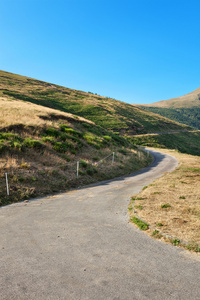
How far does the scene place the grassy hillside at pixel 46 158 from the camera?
13.7m

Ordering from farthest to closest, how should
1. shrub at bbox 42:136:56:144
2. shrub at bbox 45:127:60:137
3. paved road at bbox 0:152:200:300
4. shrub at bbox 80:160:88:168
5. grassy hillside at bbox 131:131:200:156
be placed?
grassy hillside at bbox 131:131:200:156 → shrub at bbox 45:127:60:137 → shrub at bbox 42:136:56:144 → shrub at bbox 80:160:88:168 → paved road at bbox 0:152:200:300

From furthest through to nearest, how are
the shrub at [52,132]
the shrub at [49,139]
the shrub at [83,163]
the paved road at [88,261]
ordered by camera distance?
the shrub at [52,132] → the shrub at [49,139] → the shrub at [83,163] → the paved road at [88,261]

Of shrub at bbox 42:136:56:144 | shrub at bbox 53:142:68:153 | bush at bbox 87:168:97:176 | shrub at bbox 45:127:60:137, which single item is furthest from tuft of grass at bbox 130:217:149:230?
shrub at bbox 45:127:60:137

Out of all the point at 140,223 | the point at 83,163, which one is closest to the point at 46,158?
the point at 83,163

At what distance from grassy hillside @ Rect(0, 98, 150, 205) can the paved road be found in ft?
15.1

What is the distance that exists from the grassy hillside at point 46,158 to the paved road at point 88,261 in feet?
15.1

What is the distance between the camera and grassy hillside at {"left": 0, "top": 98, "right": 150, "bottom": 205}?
44.8 feet

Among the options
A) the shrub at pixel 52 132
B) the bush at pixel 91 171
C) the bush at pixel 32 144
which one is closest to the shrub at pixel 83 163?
the bush at pixel 91 171

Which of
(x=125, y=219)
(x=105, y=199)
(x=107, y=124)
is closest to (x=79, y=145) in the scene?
(x=105, y=199)

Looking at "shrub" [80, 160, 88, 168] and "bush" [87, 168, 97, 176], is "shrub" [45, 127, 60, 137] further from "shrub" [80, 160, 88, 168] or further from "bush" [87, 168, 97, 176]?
"bush" [87, 168, 97, 176]

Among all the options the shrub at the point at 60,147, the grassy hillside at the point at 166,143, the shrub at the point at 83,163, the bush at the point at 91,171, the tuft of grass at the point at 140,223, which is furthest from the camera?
the grassy hillside at the point at 166,143

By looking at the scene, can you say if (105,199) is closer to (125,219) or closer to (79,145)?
(125,219)

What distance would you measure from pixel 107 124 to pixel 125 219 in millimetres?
67556

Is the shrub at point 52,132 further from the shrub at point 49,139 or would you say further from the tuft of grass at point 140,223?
the tuft of grass at point 140,223
